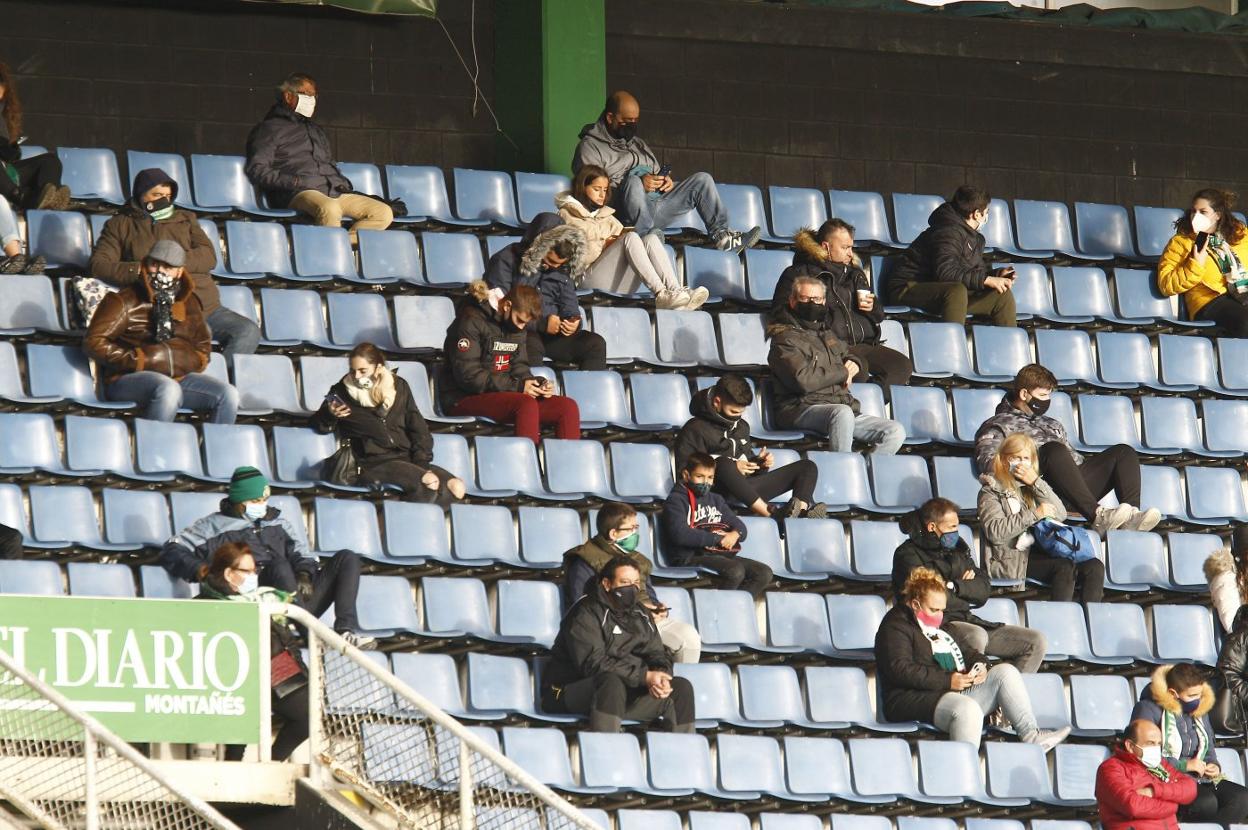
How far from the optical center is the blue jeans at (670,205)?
10.5 meters

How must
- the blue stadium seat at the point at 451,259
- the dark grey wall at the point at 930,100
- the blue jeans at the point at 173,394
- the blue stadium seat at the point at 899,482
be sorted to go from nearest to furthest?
the blue jeans at the point at 173,394 < the blue stadium seat at the point at 899,482 < the blue stadium seat at the point at 451,259 < the dark grey wall at the point at 930,100

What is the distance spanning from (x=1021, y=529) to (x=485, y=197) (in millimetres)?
2843

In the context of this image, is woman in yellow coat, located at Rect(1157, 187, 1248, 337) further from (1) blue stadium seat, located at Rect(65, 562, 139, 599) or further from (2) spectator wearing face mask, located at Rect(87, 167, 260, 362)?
(1) blue stadium seat, located at Rect(65, 562, 139, 599)

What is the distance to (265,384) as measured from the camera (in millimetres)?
9133

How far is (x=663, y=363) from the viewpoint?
32.7ft

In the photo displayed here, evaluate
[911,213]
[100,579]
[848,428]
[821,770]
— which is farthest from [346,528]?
[911,213]

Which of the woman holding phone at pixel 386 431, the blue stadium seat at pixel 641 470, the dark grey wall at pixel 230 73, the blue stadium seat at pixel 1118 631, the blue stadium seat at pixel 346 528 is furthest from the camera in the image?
the dark grey wall at pixel 230 73

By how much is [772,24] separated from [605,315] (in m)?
2.56

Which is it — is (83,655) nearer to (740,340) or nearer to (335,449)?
(335,449)

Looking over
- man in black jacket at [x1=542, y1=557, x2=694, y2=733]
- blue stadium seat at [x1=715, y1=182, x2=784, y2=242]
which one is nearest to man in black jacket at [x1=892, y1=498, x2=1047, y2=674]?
man in black jacket at [x1=542, y1=557, x2=694, y2=733]

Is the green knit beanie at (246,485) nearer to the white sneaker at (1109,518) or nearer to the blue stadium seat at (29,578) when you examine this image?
the blue stadium seat at (29,578)

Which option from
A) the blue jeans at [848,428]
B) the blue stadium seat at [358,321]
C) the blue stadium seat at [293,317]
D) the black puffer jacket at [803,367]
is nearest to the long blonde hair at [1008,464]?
the blue jeans at [848,428]

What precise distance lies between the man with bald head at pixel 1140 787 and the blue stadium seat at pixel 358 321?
327 centimetres

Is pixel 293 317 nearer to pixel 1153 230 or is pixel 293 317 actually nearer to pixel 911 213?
pixel 911 213
